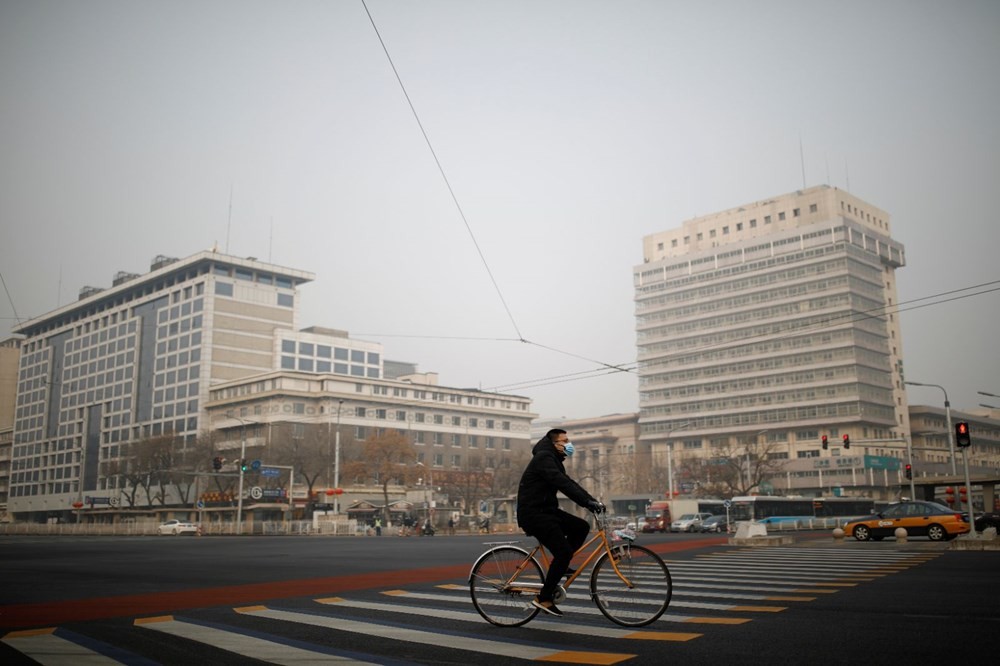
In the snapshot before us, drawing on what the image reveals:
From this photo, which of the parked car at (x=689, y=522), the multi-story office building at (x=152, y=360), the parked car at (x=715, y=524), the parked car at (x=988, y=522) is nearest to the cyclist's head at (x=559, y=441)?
the parked car at (x=988, y=522)

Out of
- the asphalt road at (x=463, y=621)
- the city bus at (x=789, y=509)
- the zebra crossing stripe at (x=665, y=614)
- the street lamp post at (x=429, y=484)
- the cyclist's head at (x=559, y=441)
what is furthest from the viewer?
the street lamp post at (x=429, y=484)

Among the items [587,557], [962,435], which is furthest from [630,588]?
[962,435]

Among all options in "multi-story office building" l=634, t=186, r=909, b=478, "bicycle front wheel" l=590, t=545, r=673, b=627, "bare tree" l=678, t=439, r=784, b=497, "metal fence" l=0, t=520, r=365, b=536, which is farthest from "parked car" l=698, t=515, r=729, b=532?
"multi-story office building" l=634, t=186, r=909, b=478

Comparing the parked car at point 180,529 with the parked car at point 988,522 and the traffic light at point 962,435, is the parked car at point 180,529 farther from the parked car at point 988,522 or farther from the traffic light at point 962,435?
the traffic light at point 962,435

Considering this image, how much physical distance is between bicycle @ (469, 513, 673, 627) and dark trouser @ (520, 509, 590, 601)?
0.30 ft

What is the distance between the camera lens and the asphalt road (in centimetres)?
656

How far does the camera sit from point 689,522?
59.2 m

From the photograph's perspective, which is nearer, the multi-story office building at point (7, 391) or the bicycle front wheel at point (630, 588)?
the bicycle front wheel at point (630, 588)

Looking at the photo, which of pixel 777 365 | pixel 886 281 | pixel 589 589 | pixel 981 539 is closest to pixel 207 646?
pixel 589 589

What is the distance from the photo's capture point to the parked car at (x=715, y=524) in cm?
5726

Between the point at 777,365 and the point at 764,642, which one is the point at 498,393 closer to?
the point at 777,365

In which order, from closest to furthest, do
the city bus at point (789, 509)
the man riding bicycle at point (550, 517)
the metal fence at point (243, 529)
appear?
1. the man riding bicycle at point (550, 517)
2. the city bus at point (789, 509)
3. the metal fence at point (243, 529)

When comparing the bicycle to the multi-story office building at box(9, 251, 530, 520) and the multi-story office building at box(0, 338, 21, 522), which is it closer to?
the multi-story office building at box(9, 251, 530, 520)

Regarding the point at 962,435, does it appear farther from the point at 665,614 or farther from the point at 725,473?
the point at 725,473
